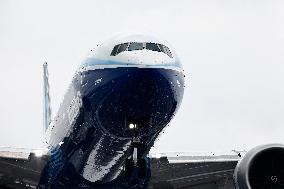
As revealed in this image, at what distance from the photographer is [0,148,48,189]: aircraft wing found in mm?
18219

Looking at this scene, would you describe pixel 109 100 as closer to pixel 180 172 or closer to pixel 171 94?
pixel 171 94

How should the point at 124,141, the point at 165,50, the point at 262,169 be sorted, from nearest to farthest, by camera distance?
the point at 165,50 → the point at 124,141 → the point at 262,169

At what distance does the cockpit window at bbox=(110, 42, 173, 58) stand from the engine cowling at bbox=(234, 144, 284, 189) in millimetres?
5526

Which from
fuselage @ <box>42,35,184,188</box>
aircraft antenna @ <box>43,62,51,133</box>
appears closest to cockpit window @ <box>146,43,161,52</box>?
fuselage @ <box>42,35,184,188</box>

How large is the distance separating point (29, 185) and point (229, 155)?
22.9 ft

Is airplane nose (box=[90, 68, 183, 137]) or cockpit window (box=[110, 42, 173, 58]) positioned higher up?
cockpit window (box=[110, 42, 173, 58])

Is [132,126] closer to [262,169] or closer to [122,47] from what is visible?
[122,47]

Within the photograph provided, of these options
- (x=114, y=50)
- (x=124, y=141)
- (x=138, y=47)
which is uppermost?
(x=138, y=47)

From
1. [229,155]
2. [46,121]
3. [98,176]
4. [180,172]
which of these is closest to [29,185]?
[98,176]

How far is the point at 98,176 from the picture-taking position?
18.1 meters

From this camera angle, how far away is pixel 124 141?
51.6ft

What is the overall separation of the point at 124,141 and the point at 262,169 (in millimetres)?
5190

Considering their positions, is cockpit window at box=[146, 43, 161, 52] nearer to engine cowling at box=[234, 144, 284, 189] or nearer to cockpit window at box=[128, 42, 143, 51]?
cockpit window at box=[128, 42, 143, 51]

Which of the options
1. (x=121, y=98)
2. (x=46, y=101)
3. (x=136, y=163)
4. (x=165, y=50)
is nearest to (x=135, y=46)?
(x=165, y=50)
